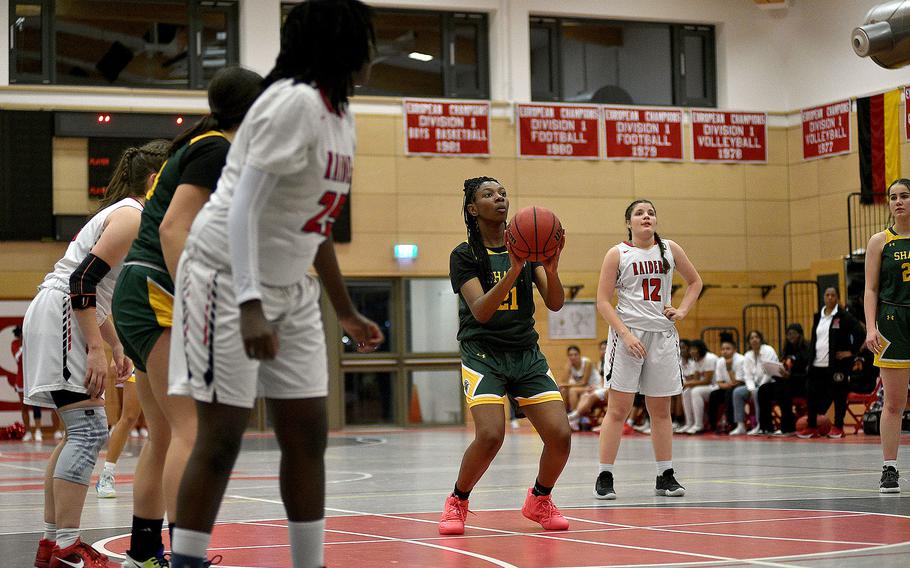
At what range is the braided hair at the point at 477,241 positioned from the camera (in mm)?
6379

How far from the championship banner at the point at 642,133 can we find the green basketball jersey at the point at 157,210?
725 inches

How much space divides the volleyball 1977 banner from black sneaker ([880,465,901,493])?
582 inches

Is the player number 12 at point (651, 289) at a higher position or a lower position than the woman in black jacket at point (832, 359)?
higher

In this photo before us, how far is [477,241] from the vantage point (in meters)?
6.50

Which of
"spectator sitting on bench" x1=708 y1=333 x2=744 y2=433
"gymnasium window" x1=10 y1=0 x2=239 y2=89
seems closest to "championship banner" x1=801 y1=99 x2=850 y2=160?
"spectator sitting on bench" x1=708 y1=333 x2=744 y2=433

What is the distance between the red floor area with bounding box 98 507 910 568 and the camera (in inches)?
196

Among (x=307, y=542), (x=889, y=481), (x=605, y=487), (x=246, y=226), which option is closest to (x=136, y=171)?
(x=246, y=226)

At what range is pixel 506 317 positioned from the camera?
632 cm

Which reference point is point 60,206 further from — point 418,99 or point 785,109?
point 785,109

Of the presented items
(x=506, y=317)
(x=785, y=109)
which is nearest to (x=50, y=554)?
(x=506, y=317)

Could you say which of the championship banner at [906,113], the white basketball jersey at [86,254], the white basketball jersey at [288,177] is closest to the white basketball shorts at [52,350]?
the white basketball jersey at [86,254]

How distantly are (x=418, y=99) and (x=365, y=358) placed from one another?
15.5ft

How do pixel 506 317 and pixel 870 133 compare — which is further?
pixel 870 133

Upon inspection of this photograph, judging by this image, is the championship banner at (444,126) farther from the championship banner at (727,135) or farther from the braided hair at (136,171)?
the braided hair at (136,171)
